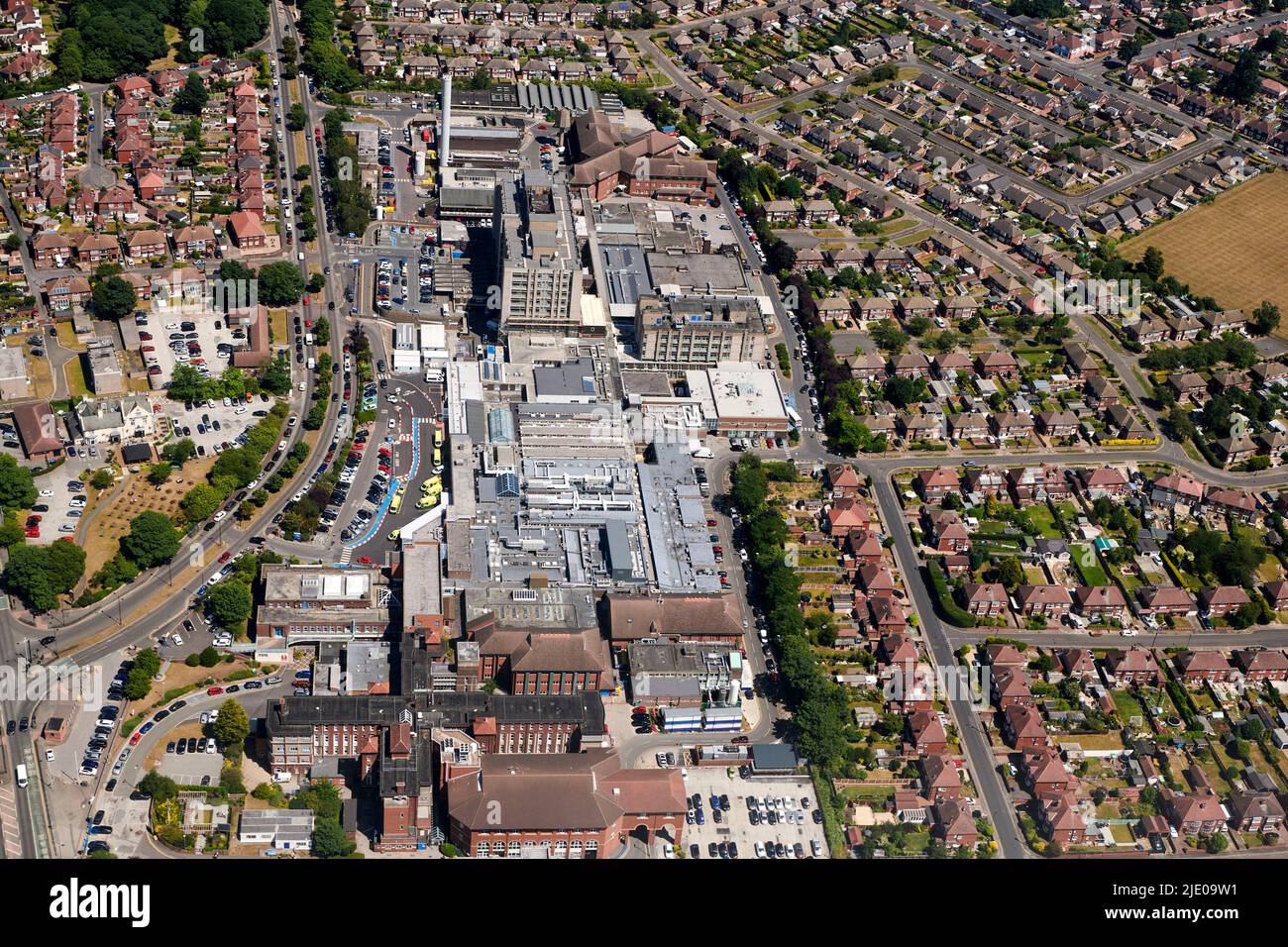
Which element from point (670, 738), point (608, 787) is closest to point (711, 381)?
point (670, 738)

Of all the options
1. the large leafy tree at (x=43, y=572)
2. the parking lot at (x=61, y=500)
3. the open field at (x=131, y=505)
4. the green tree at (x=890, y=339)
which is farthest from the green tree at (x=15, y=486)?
the green tree at (x=890, y=339)

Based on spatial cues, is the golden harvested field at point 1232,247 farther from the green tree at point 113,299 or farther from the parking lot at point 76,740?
the parking lot at point 76,740

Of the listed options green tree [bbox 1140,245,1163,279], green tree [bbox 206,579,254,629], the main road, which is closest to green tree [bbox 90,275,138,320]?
the main road

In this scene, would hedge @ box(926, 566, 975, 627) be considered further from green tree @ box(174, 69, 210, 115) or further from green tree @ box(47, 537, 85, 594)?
green tree @ box(174, 69, 210, 115)

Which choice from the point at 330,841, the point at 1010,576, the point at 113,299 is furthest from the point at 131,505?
the point at 1010,576

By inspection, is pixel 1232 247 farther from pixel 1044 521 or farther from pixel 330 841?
pixel 330 841

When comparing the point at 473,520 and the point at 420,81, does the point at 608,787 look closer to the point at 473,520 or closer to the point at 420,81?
the point at 473,520
